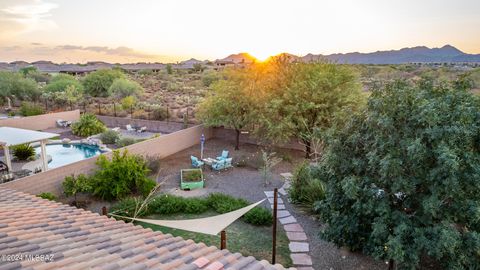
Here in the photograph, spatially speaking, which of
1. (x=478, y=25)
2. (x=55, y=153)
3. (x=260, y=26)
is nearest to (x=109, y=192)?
(x=55, y=153)

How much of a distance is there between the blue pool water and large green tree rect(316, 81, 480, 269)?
606 inches

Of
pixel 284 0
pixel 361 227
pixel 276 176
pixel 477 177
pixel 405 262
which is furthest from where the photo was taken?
pixel 284 0

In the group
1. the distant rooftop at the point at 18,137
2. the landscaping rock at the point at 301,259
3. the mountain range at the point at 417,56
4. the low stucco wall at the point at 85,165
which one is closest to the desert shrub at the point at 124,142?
the low stucco wall at the point at 85,165

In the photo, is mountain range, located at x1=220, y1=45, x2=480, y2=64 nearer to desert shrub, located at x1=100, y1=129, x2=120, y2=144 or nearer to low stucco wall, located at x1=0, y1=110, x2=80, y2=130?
low stucco wall, located at x1=0, y1=110, x2=80, y2=130

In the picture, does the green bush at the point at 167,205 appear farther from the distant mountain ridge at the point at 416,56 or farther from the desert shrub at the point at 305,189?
the distant mountain ridge at the point at 416,56

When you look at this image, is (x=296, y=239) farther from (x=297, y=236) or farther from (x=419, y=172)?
(x=419, y=172)

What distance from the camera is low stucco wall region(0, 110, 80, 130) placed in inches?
852

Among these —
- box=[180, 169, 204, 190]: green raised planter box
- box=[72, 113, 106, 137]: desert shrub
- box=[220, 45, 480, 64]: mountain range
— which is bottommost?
box=[180, 169, 204, 190]: green raised planter box

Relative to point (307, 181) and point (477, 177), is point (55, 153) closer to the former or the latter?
point (307, 181)

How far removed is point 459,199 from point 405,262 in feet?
4.74

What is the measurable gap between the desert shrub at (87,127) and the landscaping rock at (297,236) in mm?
17568

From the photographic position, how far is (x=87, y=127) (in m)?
22.4

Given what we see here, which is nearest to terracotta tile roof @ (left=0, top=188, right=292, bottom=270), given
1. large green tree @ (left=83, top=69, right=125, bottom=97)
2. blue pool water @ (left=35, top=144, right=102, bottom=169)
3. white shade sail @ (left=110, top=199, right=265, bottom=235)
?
white shade sail @ (left=110, top=199, right=265, bottom=235)

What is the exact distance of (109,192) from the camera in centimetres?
1209
